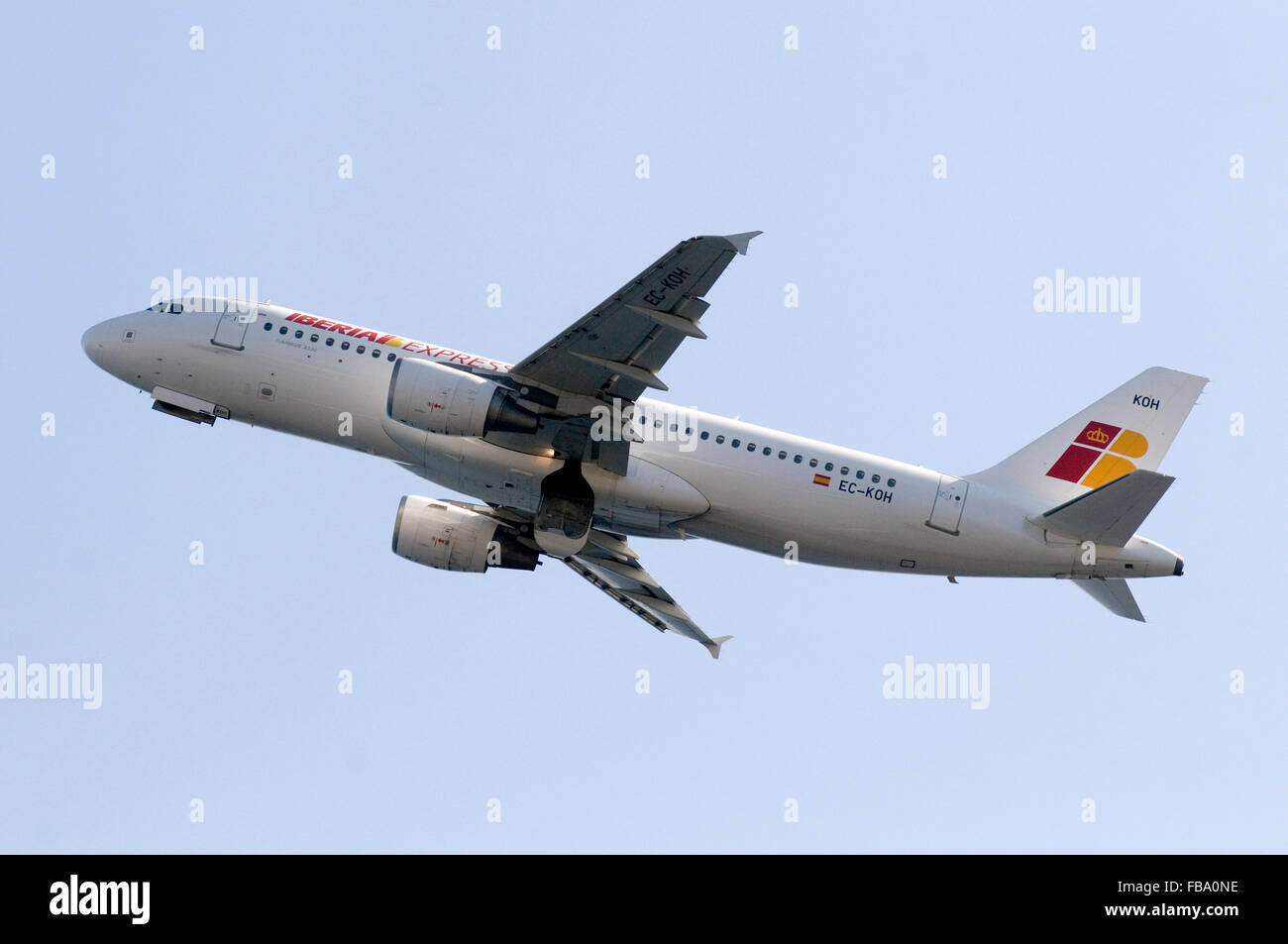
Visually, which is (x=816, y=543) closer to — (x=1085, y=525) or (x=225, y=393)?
(x=1085, y=525)

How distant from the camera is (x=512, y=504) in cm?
3966

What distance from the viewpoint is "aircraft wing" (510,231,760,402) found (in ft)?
108

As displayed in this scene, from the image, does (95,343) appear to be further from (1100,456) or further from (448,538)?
(1100,456)

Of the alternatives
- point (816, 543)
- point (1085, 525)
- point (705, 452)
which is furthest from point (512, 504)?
point (1085, 525)

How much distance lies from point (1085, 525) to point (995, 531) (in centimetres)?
227

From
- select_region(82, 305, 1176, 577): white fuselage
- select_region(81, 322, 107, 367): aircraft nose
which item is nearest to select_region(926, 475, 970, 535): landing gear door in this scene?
select_region(82, 305, 1176, 577): white fuselage

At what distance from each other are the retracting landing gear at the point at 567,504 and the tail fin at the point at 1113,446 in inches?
412

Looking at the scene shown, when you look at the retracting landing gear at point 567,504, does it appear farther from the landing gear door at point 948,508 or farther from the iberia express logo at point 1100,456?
the iberia express logo at point 1100,456

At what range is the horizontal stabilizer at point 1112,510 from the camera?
35500 millimetres

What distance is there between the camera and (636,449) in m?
38.6

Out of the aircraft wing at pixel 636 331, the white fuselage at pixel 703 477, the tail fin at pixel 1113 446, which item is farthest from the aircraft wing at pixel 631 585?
the tail fin at pixel 1113 446

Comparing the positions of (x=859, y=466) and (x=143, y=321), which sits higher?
(x=143, y=321)

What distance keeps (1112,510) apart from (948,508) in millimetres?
4108

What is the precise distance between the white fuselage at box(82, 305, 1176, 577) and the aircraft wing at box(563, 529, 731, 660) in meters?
4.59
